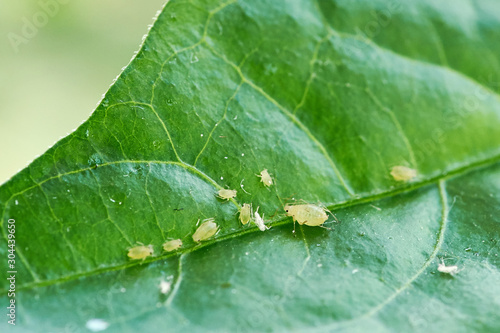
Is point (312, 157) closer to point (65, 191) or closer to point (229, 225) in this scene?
point (229, 225)

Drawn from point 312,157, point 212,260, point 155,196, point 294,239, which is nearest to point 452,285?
point 294,239

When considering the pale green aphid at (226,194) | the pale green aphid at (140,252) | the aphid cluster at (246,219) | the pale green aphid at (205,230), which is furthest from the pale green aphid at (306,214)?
the pale green aphid at (140,252)

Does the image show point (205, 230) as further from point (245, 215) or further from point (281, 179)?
point (281, 179)

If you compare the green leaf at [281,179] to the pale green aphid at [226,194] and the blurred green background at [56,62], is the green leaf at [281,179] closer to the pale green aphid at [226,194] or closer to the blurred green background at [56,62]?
the pale green aphid at [226,194]

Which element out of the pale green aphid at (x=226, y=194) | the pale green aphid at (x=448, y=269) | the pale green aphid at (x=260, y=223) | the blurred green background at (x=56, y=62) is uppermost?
the blurred green background at (x=56, y=62)

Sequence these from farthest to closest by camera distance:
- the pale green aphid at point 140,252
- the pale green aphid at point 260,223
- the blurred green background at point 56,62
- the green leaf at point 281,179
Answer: the blurred green background at point 56,62
the pale green aphid at point 260,223
the pale green aphid at point 140,252
the green leaf at point 281,179

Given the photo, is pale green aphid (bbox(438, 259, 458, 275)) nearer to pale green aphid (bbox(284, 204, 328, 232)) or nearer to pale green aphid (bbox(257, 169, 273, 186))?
pale green aphid (bbox(284, 204, 328, 232))
